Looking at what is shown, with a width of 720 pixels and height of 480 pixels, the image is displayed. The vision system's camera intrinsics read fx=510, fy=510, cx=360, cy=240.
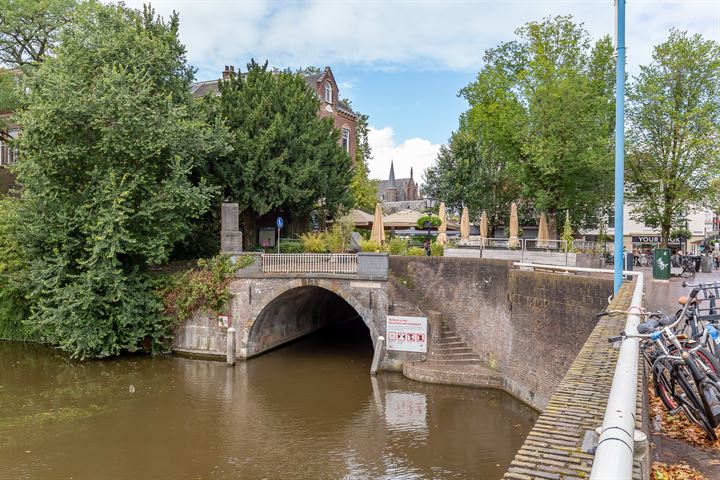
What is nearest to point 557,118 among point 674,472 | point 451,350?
point 451,350

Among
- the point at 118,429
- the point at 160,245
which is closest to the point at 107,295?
the point at 160,245

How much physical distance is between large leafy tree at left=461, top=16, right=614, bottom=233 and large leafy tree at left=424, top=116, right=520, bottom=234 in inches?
267

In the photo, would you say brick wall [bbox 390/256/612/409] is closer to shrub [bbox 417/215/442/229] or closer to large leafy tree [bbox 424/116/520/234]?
shrub [bbox 417/215/442/229]

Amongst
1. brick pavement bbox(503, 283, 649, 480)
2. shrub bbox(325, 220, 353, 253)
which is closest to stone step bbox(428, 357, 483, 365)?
shrub bbox(325, 220, 353, 253)

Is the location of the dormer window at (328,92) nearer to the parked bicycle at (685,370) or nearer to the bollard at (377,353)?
the bollard at (377,353)

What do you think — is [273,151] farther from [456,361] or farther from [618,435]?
[618,435]

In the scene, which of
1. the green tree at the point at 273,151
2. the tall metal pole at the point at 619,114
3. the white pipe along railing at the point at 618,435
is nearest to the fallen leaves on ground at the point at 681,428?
the white pipe along railing at the point at 618,435

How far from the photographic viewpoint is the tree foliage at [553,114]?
974 inches

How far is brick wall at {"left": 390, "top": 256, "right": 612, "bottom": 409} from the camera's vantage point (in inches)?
531

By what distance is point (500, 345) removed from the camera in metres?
17.6

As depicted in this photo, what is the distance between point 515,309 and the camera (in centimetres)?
1667

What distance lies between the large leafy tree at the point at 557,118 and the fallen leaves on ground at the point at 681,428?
67.6 feet

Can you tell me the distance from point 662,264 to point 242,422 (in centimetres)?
1593

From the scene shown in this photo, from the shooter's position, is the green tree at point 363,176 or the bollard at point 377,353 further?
the green tree at point 363,176
